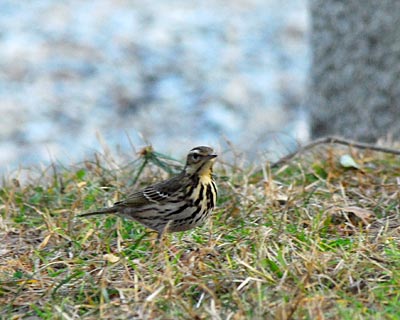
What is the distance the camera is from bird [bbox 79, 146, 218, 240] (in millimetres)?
4590

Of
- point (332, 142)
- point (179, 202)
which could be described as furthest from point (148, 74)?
point (179, 202)

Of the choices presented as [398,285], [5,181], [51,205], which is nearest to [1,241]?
[51,205]

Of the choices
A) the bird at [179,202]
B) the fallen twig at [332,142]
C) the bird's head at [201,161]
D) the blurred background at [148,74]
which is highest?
the bird's head at [201,161]

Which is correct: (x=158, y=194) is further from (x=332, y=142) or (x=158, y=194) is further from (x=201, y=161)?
(x=332, y=142)

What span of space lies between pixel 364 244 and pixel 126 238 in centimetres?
122

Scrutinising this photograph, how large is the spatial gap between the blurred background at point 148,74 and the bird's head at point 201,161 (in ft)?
14.2

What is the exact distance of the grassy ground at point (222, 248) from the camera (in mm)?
3800

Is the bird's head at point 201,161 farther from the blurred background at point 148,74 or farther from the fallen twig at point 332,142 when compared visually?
the blurred background at point 148,74

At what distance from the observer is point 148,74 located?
11141mm

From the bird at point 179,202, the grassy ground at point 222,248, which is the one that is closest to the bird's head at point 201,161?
the bird at point 179,202

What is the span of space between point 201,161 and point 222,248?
52 cm

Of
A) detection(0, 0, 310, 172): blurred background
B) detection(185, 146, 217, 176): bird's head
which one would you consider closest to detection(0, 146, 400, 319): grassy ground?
detection(185, 146, 217, 176): bird's head

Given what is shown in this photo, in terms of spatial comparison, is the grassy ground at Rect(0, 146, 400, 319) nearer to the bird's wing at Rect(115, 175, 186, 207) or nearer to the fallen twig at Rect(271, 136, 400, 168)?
the fallen twig at Rect(271, 136, 400, 168)

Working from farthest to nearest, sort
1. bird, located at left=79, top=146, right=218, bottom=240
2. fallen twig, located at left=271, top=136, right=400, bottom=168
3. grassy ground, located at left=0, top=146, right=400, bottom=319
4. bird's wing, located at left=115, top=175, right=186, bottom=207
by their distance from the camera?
1. fallen twig, located at left=271, top=136, right=400, bottom=168
2. bird's wing, located at left=115, top=175, right=186, bottom=207
3. bird, located at left=79, top=146, right=218, bottom=240
4. grassy ground, located at left=0, top=146, right=400, bottom=319
